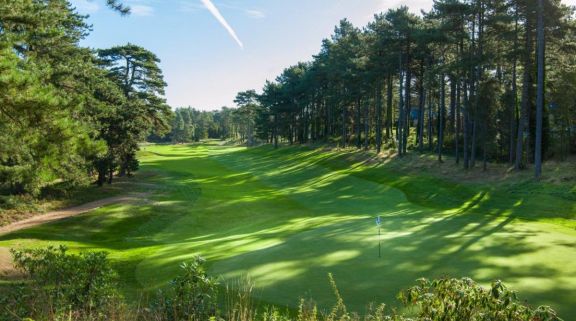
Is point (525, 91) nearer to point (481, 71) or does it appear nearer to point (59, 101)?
point (481, 71)

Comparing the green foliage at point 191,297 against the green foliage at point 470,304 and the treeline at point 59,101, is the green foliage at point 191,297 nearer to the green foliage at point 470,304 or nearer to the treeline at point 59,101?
the green foliage at point 470,304

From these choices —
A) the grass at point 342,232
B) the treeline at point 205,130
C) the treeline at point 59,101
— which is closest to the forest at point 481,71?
the grass at point 342,232

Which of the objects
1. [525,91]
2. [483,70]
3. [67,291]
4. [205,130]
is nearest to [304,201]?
[525,91]

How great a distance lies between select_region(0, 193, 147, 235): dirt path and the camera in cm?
2383

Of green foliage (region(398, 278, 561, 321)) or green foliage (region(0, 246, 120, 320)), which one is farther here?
green foliage (region(0, 246, 120, 320))

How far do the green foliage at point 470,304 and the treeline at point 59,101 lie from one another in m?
7.66

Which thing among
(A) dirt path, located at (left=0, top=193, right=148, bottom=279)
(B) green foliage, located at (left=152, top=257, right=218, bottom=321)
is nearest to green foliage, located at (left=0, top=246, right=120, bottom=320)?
(B) green foliage, located at (left=152, top=257, right=218, bottom=321)

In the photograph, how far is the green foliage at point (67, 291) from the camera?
7.11 metres

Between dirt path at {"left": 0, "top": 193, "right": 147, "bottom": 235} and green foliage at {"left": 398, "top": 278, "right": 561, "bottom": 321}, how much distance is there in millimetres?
24152

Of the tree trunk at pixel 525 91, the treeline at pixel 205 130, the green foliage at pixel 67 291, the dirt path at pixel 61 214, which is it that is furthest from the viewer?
the treeline at pixel 205 130

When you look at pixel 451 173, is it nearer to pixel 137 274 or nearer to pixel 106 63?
pixel 137 274

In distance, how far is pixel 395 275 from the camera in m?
9.15

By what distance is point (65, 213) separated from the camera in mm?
27203

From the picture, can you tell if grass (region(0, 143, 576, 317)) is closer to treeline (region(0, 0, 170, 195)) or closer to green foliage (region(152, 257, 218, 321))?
green foliage (region(152, 257, 218, 321))
